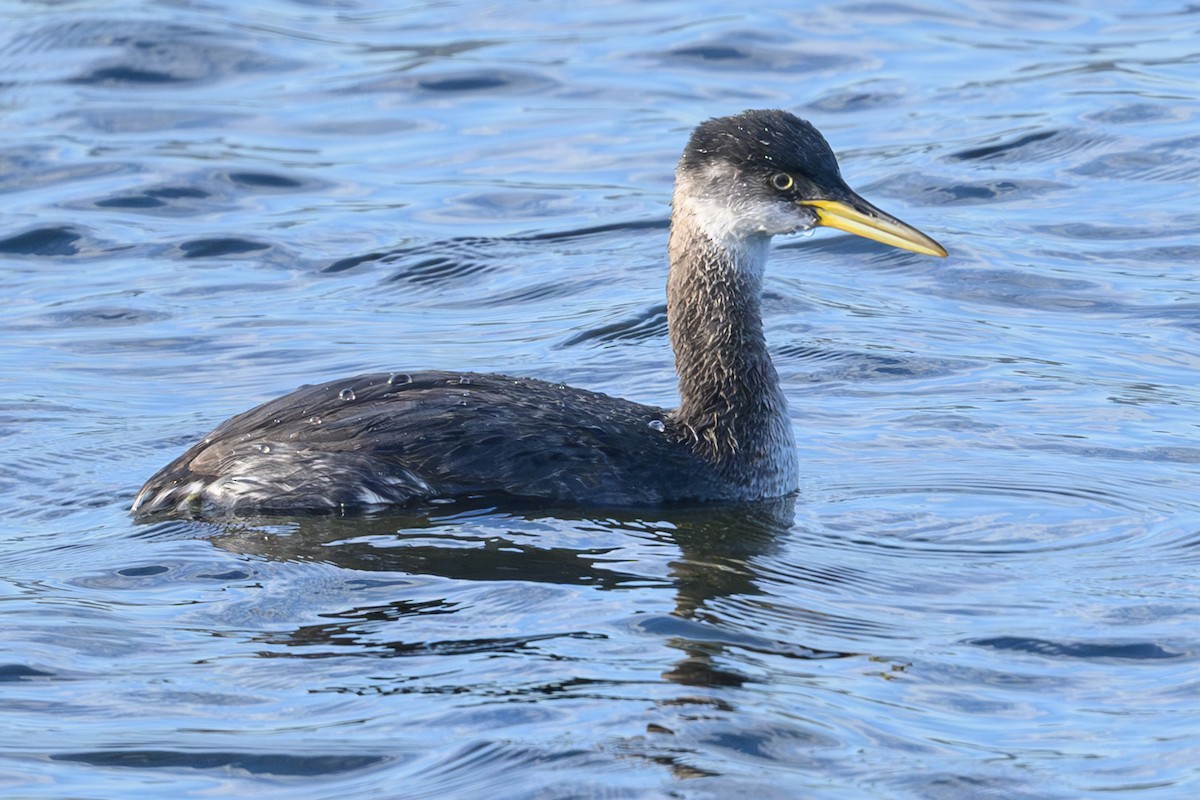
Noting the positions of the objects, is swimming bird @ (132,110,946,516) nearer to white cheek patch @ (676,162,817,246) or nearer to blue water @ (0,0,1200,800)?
white cheek patch @ (676,162,817,246)

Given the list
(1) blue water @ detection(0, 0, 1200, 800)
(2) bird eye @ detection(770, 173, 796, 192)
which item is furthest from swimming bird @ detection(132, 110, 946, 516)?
(1) blue water @ detection(0, 0, 1200, 800)

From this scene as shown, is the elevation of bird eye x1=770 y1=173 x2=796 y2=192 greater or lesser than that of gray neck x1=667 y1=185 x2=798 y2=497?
greater

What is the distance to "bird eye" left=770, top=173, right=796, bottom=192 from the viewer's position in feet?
30.4

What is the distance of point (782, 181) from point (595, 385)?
2.35 m

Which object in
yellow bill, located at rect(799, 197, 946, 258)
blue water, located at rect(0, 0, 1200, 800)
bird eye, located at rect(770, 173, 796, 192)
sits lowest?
blue water, located at rect(0, 0, 1200, 800)

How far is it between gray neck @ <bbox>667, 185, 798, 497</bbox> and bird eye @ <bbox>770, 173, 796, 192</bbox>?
0.94 ft

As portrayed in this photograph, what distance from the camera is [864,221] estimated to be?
9.34 meters

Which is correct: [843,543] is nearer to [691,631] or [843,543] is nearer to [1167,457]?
[691,631]

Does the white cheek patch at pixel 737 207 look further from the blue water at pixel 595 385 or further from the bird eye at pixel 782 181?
the blue water at pixel 595 385

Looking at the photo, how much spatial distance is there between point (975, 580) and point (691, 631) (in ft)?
4.12

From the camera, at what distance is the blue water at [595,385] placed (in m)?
6.54

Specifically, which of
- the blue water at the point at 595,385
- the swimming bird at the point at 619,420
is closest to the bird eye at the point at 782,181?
the swimming bird at the point at 619,420

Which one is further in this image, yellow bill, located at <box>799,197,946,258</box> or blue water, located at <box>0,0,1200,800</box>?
yellow bill, located at <box>799,197,946,258</box>

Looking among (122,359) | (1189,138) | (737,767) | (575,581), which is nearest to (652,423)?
(575,581)
